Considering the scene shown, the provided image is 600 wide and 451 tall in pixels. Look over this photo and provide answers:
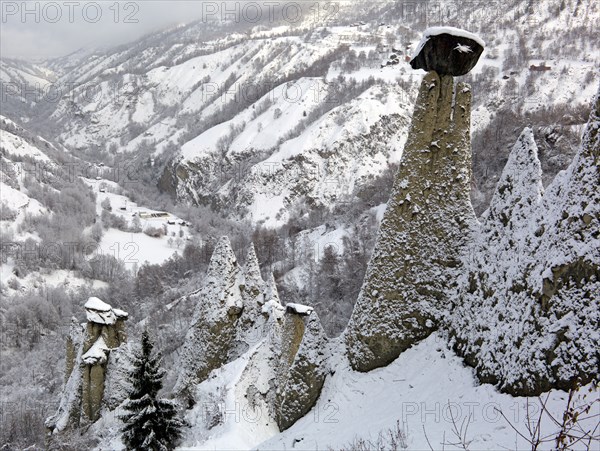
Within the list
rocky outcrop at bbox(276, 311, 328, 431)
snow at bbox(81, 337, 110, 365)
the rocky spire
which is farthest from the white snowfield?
snow at bbox(81, 337, 110, 365)

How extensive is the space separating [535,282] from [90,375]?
18.6 m

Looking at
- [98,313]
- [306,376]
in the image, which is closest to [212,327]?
[306,376]

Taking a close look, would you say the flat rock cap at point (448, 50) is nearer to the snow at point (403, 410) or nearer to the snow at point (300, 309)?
the snow at point (403, 410)

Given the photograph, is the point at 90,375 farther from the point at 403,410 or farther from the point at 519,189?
the point at 519,189

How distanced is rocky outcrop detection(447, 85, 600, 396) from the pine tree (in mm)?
10322

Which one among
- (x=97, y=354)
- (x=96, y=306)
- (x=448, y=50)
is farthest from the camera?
(x=96, y=306)

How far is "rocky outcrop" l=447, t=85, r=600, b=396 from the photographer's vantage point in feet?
23.3

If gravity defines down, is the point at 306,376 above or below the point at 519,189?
below

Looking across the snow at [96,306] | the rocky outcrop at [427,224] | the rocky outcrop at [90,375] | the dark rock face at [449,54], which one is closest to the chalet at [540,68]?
the rocky outcrop at [427,224]

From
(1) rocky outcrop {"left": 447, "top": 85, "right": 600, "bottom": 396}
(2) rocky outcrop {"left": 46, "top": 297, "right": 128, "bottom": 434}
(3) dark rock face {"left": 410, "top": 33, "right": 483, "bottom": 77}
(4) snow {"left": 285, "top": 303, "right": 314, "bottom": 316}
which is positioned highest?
(3) dark rock face {"left": 410, "top": 33, "right": 483, "bottom": 77}

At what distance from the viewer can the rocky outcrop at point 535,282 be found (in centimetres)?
709

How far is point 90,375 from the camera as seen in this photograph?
1972cm

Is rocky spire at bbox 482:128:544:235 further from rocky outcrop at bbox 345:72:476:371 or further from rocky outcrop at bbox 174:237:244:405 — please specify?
rocky outcrop at bbox 174:237:244:405

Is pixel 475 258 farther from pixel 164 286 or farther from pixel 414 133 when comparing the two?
pixel 164 286
